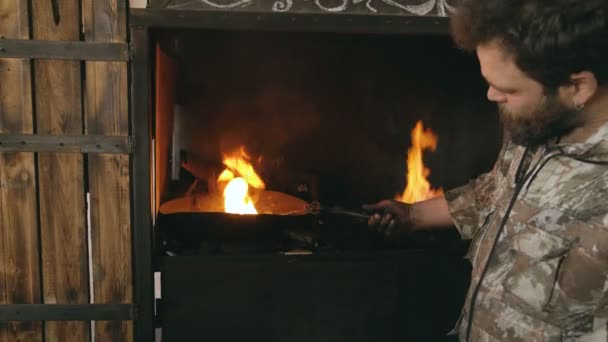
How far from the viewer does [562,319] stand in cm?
152

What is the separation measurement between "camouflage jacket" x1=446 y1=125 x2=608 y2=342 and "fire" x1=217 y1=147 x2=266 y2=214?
1.43 meters

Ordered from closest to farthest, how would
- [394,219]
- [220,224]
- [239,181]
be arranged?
[394,219] < [220,224] < [239,181]

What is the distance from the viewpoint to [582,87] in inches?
59.1

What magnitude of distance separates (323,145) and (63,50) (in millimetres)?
1489

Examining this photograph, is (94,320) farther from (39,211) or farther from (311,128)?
(311,128)

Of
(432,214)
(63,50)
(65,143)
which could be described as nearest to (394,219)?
(432,214)

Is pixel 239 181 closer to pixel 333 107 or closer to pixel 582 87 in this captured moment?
pixel 333 107

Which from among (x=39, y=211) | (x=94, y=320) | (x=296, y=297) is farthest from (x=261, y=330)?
(x=39, y=211)

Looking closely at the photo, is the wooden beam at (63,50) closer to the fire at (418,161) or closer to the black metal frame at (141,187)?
the black metal frame at (141,187)

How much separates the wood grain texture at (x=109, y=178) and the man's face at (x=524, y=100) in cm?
130

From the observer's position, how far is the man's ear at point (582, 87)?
147 cm

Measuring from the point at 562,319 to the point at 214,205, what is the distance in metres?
1.76

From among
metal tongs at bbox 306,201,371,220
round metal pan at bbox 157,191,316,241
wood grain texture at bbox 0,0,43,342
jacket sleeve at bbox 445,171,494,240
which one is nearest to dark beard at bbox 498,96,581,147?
jacket sleeve at bbox 445,171,494,240

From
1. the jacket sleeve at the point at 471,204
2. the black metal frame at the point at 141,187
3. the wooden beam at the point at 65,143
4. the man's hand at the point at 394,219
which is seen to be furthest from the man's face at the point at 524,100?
the wooden beam at the point at 65,143
